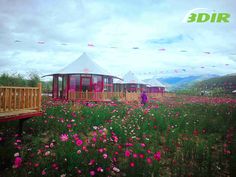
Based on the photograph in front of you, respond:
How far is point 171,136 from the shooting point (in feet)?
19.7

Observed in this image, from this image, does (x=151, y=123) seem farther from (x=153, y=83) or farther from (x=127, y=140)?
(x=153, y=83)

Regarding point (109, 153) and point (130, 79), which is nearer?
point (109, 153)

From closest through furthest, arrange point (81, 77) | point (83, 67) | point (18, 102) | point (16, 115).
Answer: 1. point (16, 115)
2. point (18, 102)
3. point (81, 77)
4. point (83, 67)

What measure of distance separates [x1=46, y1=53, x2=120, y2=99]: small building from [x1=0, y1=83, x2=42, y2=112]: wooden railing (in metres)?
12.5

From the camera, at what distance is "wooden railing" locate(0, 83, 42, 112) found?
Answer: 4.95 meters

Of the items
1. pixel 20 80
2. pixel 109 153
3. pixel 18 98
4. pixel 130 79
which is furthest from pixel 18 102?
pixel 130 79

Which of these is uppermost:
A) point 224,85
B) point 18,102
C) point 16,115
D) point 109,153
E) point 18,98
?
point 224,85

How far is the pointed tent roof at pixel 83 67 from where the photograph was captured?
18.9 m

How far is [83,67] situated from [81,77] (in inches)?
42.5

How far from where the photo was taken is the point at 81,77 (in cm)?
1906

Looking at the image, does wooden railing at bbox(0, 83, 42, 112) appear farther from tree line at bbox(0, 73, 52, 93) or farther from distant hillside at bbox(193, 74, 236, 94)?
distant hillside at bbox(193, 74, 236, 94)

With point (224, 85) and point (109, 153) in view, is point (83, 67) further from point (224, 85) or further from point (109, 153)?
point (224, 85)

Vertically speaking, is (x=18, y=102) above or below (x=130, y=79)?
Answer: below

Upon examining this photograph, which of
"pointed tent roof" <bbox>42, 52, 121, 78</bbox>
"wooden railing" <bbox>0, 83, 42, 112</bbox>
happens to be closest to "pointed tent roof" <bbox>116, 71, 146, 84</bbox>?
"pointed tent roof" <bbox>42, 52, 121, 78</bbox>
